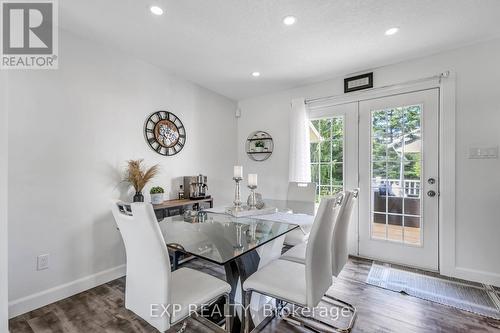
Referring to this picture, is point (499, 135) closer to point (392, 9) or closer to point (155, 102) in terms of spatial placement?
point (392, 9)

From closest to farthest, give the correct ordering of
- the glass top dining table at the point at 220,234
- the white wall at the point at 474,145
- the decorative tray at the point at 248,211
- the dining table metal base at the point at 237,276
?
the glass top dining table at the point at 220,234
the dining table metal base at the point at 237,276
the decorative tray at the point at 248,211
the white wall at the point at 474,145

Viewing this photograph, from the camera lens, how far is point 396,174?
282 cm

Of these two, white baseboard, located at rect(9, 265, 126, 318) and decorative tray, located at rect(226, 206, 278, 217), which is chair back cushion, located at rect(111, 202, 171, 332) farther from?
white baseboard, located at rect(9, 265, 126, 318)

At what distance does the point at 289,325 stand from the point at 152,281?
3.69ft

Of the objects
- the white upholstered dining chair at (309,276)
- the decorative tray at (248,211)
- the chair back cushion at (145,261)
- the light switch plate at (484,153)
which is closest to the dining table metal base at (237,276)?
the white upholstered dining chair at (309,276)

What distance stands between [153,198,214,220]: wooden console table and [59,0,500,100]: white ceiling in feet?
5.52

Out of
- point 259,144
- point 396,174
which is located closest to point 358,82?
point 396,174

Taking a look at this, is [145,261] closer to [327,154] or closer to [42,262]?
[42,262]

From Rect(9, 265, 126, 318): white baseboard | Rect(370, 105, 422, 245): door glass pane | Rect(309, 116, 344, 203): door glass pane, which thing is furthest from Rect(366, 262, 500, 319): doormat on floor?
Rect(9, 265, 126, 318): white baseboard

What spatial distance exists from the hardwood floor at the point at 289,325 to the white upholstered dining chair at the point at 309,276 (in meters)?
0.49

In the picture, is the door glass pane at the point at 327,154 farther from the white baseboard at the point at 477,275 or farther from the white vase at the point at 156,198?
the white vase at the point at 156,198

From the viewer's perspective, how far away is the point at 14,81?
1.89 metres

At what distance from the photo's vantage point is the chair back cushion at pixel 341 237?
1.74 metres

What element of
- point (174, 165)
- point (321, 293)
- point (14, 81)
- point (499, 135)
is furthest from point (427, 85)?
point (14, 81)
